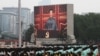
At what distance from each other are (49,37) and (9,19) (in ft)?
319

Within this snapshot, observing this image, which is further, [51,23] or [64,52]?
[51,23]

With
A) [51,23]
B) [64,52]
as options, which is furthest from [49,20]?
[64,52]

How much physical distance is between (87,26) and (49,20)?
1196cm

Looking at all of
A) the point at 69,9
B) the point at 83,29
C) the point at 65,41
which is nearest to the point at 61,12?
the point at 69,9

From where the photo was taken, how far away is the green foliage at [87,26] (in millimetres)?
71312

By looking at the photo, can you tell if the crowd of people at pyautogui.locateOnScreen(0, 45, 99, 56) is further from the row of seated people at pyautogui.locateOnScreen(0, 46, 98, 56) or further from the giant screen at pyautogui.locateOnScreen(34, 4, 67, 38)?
the giant screen at pyautogui.locateOnScreen(34, 4, 67, 38)

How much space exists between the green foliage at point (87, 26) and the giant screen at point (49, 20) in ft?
32.2

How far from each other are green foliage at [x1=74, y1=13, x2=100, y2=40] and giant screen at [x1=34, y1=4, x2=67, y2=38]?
9.83 meters

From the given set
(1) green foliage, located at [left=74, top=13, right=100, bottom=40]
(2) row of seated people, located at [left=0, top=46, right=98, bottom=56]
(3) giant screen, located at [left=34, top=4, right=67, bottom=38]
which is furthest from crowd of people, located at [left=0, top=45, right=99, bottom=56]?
(1) green foliage, located at [left=74, top=13, right=100, bottom=40]

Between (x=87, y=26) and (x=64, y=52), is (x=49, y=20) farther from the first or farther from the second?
(x=64, y=52)

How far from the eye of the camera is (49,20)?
207ft

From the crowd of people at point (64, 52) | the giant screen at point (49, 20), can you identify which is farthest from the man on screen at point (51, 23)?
the crowd of people at point (64, 52)

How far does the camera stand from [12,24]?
150375mm

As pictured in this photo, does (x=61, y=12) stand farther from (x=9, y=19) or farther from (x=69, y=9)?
(x=9, y=19)
